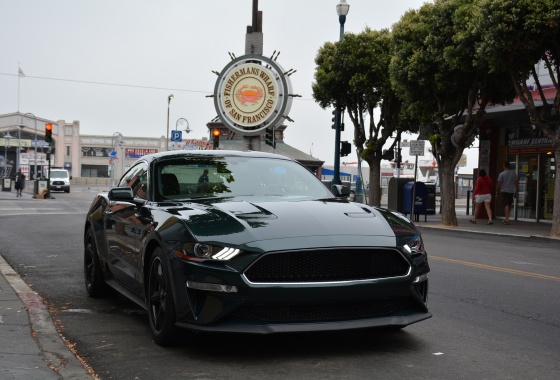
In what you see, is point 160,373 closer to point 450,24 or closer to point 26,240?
point 26,240

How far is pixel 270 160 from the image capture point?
6988 millimetres

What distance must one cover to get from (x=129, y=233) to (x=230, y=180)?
965 millimetres

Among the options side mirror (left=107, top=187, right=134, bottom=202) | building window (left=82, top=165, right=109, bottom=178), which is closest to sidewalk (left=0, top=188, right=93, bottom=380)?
side mirror (left=107, top=187, right=134, bottom=202)

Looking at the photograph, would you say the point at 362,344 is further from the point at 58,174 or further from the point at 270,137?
the point at 58,174

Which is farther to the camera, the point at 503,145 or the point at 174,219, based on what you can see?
the point at 503,145

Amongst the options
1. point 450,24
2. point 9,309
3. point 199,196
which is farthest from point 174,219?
point 450,24

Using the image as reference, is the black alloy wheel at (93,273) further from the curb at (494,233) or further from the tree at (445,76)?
the tree at (445,76)

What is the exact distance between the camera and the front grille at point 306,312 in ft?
16.1

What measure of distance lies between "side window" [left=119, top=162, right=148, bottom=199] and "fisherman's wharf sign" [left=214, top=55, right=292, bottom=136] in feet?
76.3

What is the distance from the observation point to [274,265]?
16.1 feet

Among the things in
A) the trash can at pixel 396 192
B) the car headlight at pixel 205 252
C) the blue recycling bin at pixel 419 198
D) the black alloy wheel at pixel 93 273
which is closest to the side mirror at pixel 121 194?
the black alloy wheel at pixel 93 273

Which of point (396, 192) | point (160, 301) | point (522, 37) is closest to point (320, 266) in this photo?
point (160, 301)

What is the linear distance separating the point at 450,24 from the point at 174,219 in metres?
18.5

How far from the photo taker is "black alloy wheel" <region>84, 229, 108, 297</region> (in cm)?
776
